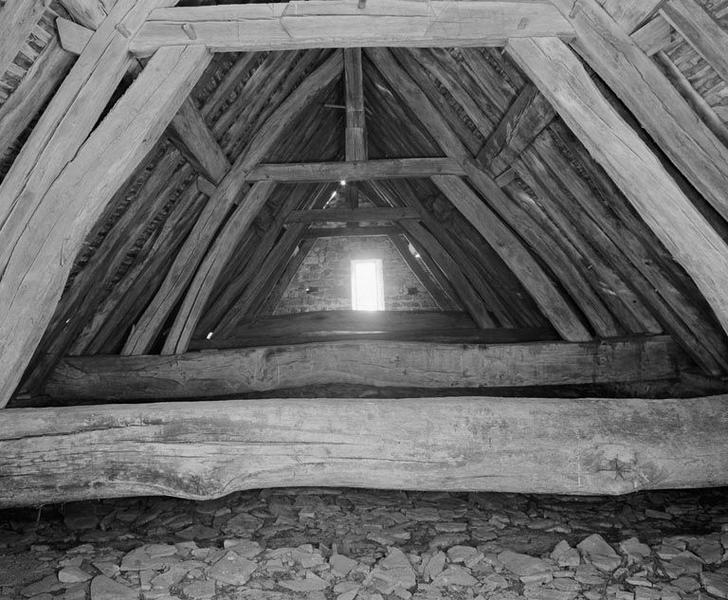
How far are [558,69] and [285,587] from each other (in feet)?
7.73

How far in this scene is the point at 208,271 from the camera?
4.11m

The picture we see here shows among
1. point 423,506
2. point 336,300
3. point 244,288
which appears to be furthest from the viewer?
point 336,300

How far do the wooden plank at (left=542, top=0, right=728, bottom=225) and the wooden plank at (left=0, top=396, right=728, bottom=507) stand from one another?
105 cm

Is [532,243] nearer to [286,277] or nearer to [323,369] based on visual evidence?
[323,369]

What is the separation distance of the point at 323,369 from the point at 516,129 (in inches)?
88.1

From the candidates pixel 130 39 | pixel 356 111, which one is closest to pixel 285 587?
pixel 130 39

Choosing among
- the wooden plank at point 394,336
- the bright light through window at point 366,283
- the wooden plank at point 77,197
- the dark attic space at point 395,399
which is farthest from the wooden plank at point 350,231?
the wooden plank at point 77,197

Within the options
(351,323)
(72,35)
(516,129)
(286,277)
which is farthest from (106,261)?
(286,277)

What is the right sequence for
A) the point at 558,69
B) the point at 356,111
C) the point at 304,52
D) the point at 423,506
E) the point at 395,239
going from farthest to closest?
the point at 395,239 < the point at 356,111 < the point at 304,52 < the point at 423,506 < the point at 558,69

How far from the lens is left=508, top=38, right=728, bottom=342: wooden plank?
82.2 inches

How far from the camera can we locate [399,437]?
231 cm

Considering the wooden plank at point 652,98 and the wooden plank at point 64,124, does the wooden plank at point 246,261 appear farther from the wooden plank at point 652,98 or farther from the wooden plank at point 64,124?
the wooden plank at point 652,98

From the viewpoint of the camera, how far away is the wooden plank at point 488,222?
3834 millimetres

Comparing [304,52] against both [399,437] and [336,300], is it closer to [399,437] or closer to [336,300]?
[399,437]
